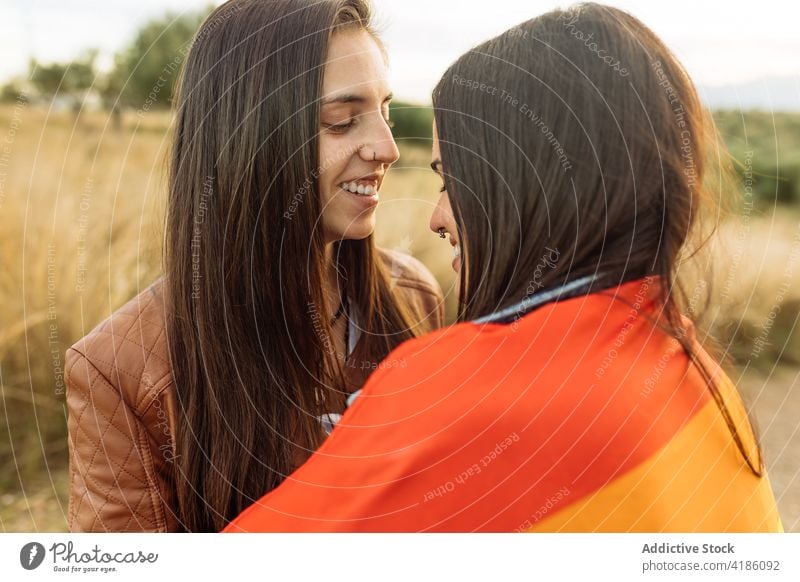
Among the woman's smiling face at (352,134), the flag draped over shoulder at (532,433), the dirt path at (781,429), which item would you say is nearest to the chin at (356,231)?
the woman's smiling face at (352,134)

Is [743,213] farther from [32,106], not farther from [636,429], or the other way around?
[32,106]

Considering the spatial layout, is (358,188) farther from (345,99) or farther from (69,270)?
(69,270)

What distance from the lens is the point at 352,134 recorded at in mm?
1312

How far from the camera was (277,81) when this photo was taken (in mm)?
1214

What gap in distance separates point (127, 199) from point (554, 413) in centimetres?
205

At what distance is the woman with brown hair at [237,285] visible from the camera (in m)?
1.21

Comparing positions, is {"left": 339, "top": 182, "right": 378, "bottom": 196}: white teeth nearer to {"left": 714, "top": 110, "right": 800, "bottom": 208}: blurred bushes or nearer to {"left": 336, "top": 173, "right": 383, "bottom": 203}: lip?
{"left": 336, "top": 173, "right": 383, "bottom": 203}: lip

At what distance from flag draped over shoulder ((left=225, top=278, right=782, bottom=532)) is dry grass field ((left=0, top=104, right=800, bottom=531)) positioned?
1064 millimetres

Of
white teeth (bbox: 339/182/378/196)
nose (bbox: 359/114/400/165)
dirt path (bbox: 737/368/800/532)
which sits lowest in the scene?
dirt path (bbox: 737/368/800/532)

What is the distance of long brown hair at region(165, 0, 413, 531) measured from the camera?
1216 millimetres

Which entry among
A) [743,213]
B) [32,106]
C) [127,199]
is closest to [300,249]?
[127,199]

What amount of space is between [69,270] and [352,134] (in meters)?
1.30

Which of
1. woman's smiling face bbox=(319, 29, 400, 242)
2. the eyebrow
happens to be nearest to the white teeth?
woman's smiling face bbox=(319, 29, 400, 242)
